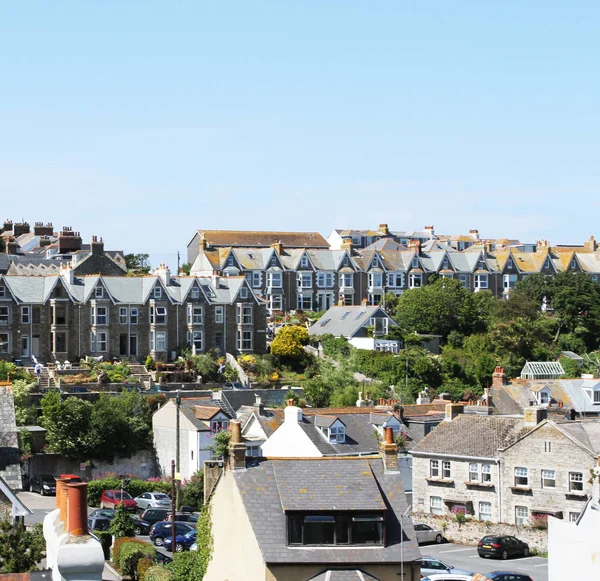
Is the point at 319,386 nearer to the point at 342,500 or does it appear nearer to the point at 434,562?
the point at 434,562

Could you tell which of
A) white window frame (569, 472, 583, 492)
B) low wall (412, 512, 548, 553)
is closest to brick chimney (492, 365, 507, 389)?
low wall (412, 512, 548, 553)

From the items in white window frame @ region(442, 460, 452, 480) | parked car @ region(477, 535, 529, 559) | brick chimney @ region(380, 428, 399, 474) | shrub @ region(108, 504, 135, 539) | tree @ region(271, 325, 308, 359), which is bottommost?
parked car @ region(477, 535, 529, 559)

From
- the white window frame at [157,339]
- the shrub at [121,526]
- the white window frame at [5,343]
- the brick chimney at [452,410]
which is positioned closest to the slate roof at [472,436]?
the brick chimney at [452,410]

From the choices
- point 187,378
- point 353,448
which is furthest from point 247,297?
point 353,448

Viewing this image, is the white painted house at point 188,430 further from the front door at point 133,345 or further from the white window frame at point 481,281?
the white window frame at point 481,281

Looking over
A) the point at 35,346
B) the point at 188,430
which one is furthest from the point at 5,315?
the point at 188,430

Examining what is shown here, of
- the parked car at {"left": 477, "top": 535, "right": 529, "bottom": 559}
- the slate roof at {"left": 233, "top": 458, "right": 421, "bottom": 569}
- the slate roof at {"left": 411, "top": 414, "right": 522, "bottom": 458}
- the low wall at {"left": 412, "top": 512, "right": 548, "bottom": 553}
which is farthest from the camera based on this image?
the slate roof at {"left": 411, "top": 414, "right": 522, "bottom": 458}

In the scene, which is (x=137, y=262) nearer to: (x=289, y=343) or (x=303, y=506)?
(x=289, y=343)

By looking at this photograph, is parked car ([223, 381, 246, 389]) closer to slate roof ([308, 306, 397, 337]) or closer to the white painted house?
the white painted house
